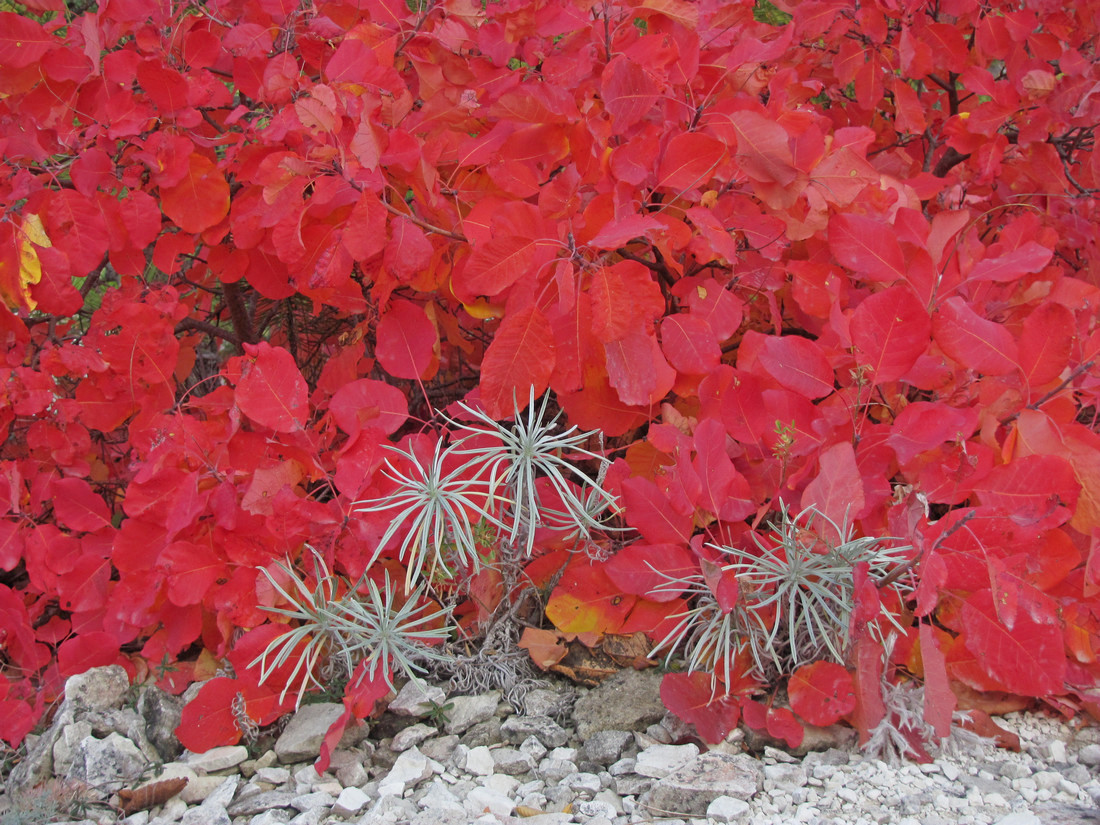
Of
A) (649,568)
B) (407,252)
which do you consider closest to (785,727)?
(649,568)

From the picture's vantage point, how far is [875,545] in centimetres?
123

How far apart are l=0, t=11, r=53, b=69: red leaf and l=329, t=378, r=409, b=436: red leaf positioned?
30.0 inches

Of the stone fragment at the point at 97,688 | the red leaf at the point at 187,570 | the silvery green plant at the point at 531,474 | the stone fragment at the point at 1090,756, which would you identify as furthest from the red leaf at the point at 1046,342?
the stone fragment at the point at 97,688

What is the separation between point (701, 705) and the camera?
122 cm

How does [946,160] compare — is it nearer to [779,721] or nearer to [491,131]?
[491,131]

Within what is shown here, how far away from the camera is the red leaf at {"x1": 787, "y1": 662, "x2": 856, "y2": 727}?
46.6 inches

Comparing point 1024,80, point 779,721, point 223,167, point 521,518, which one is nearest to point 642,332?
point 521,518

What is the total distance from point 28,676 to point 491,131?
1.22 metres

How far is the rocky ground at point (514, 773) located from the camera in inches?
42.4

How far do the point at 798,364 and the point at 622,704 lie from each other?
21.8 inches

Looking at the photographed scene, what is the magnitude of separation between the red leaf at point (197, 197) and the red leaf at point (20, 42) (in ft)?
Answer: 0.95

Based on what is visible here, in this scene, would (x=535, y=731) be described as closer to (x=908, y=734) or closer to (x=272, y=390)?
(x=908, y=734)

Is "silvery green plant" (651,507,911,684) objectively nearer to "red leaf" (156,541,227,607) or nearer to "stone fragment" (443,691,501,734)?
"stone fragment" (443,691,501,734)

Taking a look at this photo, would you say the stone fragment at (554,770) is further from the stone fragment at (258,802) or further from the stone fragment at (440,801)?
the stone fragment at (258,802)
